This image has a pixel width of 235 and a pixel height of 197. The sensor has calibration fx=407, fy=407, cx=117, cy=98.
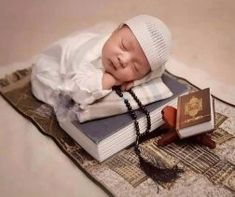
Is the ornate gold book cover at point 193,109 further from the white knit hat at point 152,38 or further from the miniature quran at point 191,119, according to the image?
the white knit hat at point 152,38

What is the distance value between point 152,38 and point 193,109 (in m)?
0.19

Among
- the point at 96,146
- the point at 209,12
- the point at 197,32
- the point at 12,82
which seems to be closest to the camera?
the point at 96,146

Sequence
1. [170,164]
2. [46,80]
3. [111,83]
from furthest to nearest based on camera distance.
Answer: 1. [46,80]
2. [111,83]
3. [170,164]

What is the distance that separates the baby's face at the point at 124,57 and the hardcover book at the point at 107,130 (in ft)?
0.28

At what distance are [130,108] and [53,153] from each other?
0.66 ft

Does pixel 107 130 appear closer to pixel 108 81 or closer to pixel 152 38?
pixel 108 81

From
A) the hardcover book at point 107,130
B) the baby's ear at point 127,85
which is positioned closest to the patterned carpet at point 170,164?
the hardcover book at point 107,130

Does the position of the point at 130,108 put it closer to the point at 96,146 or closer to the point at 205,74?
the point at 96,146

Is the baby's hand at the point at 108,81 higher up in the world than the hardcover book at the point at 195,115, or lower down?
higher up

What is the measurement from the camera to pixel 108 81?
0.95 metres

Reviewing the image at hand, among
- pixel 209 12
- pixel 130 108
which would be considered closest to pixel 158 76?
pixel 130 108

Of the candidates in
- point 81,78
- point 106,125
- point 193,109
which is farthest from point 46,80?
point 193,109

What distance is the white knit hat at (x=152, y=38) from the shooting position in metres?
0.92

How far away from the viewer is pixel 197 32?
1405 millimetres
